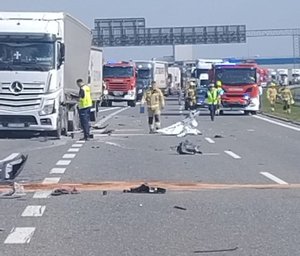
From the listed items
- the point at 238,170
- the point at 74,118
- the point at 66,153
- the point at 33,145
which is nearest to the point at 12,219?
the point at 238,170

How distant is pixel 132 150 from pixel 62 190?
997 centimetres

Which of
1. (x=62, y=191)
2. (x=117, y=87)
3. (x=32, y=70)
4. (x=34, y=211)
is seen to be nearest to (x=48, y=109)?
(x=32, y=70)

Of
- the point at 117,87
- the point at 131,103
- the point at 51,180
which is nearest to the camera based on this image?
the point at 51,180

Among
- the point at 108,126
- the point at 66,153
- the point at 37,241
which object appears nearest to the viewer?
the point at 37,241

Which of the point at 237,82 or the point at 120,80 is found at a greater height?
the point at 237,82

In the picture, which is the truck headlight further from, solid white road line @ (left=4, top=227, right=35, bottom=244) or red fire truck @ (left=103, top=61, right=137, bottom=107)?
red fire truck @ (left=103, top=61, right=137, bottom=107)

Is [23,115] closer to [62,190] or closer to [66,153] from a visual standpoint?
[66,153]

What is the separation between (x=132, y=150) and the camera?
25328 millimetres

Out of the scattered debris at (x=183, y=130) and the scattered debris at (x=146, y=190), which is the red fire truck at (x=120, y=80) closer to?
the scattered debris at (x=183, y=130)

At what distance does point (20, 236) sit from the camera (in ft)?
36.4

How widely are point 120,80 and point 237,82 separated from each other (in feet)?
60.0

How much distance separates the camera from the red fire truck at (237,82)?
166 feet

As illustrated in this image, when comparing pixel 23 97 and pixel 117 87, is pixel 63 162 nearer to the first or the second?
pixel 23 97

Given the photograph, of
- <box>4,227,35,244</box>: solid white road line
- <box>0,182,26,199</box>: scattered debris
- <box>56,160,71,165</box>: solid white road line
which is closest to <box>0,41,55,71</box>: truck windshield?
<box>56,160,71,165</box>: solid white road line
